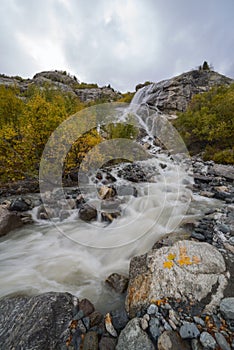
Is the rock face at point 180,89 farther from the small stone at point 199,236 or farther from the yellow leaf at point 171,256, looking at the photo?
the yellow leaf at point 171,256

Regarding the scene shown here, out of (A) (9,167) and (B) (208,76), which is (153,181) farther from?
(B) (208,76)

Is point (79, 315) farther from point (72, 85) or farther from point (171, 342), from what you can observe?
point (72, 85)

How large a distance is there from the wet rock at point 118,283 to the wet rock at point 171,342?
1.28 m

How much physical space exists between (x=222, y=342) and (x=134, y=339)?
0.86 metres

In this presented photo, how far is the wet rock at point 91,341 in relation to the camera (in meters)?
1.74

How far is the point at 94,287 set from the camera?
3072mm

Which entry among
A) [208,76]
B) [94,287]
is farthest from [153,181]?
[208,76]

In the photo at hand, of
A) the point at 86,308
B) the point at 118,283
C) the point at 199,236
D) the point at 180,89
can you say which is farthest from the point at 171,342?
the point at 180,89

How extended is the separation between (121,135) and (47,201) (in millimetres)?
9340

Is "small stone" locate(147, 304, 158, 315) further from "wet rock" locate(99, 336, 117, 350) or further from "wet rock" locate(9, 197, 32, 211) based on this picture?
"wet rock" locate(9, 197, 32, 211)

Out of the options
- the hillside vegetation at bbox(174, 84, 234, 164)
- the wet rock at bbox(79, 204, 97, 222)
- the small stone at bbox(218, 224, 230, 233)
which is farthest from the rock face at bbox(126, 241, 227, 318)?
the hillside vegetation at bbox(174, 84, 234, 164)

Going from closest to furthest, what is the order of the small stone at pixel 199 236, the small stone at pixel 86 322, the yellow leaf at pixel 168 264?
the small stone at pixel 86 322
the yellow leaf at pixel 168 264
the small stone at pixel 199 236

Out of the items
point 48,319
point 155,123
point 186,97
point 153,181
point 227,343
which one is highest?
point 186,97

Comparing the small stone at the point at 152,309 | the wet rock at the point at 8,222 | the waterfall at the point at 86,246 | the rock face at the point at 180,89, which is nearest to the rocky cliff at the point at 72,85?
the rock face at the point at 180,89
